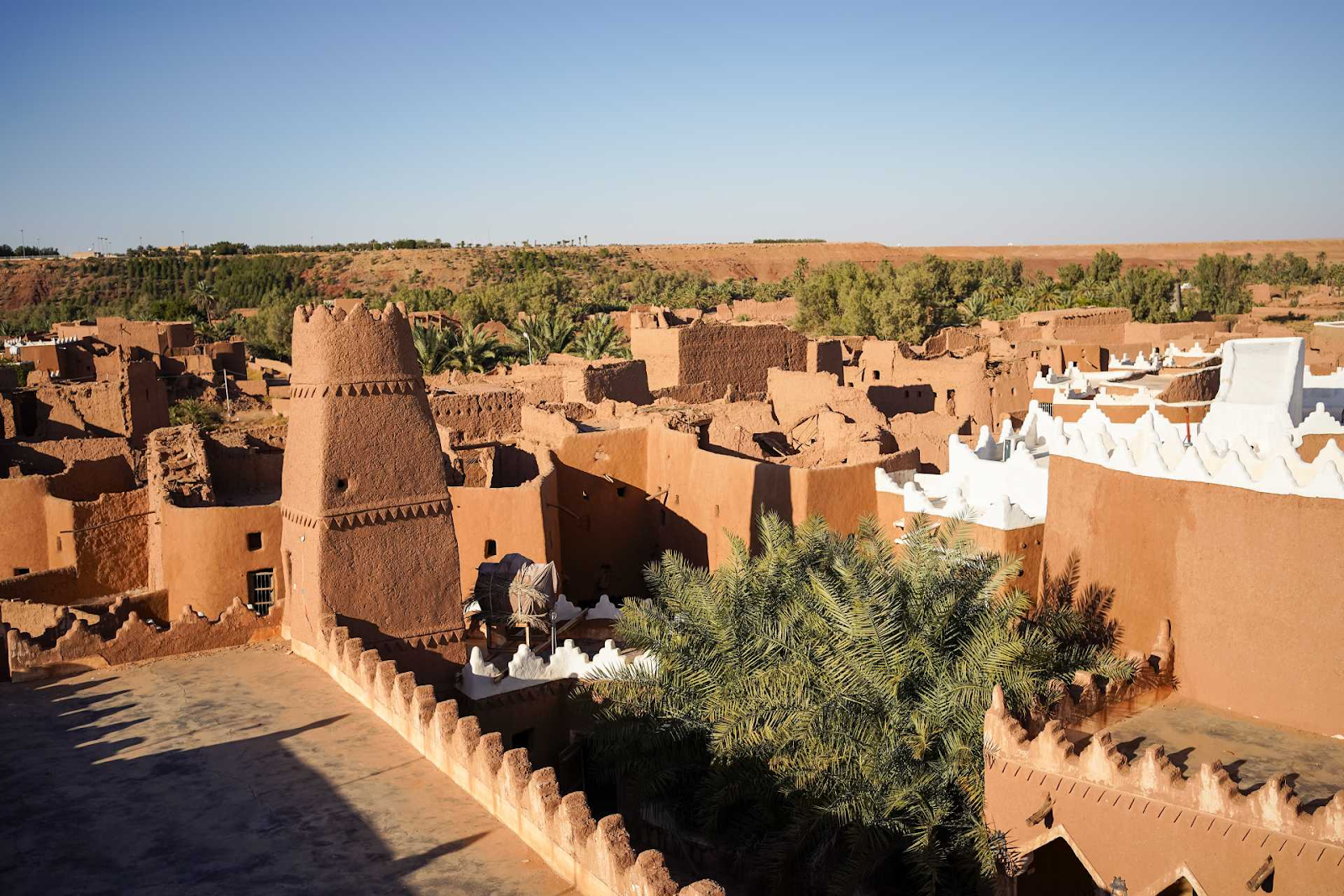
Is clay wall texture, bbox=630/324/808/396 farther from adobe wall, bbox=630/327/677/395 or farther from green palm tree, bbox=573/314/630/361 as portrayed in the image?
green palm tree, bbox=573/314/630/361

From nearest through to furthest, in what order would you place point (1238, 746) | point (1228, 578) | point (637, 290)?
point (1238, 746) < point (1228, 578) < point (637, 290)

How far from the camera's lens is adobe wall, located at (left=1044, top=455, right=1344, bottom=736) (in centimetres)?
965

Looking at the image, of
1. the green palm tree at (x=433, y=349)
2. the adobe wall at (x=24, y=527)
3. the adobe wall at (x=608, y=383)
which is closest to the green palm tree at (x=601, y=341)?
the green palm tree at (x=433, y=349)

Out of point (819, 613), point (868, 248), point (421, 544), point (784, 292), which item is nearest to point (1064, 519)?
point (819, 613)

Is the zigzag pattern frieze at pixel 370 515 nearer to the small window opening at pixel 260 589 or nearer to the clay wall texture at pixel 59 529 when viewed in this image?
the small window opening at pixel 260 589

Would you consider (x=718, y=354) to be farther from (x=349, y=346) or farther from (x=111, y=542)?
(x=349, y=346)

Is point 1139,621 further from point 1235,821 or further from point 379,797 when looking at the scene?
point 379,797

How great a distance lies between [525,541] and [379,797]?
7153mm

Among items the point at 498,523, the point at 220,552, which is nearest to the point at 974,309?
the point at 498,523

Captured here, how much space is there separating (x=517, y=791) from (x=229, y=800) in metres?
2.23

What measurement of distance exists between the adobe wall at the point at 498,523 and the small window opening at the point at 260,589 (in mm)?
2395

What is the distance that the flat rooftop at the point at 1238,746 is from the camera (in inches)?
348

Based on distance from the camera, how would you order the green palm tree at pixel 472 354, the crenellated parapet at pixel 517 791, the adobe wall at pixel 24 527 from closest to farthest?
the crenellated parapet at pixel 517 791 → the adobe wall at pixel 24 527 → the green palm tree at pixel 472 354

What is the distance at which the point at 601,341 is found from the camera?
3525cm
